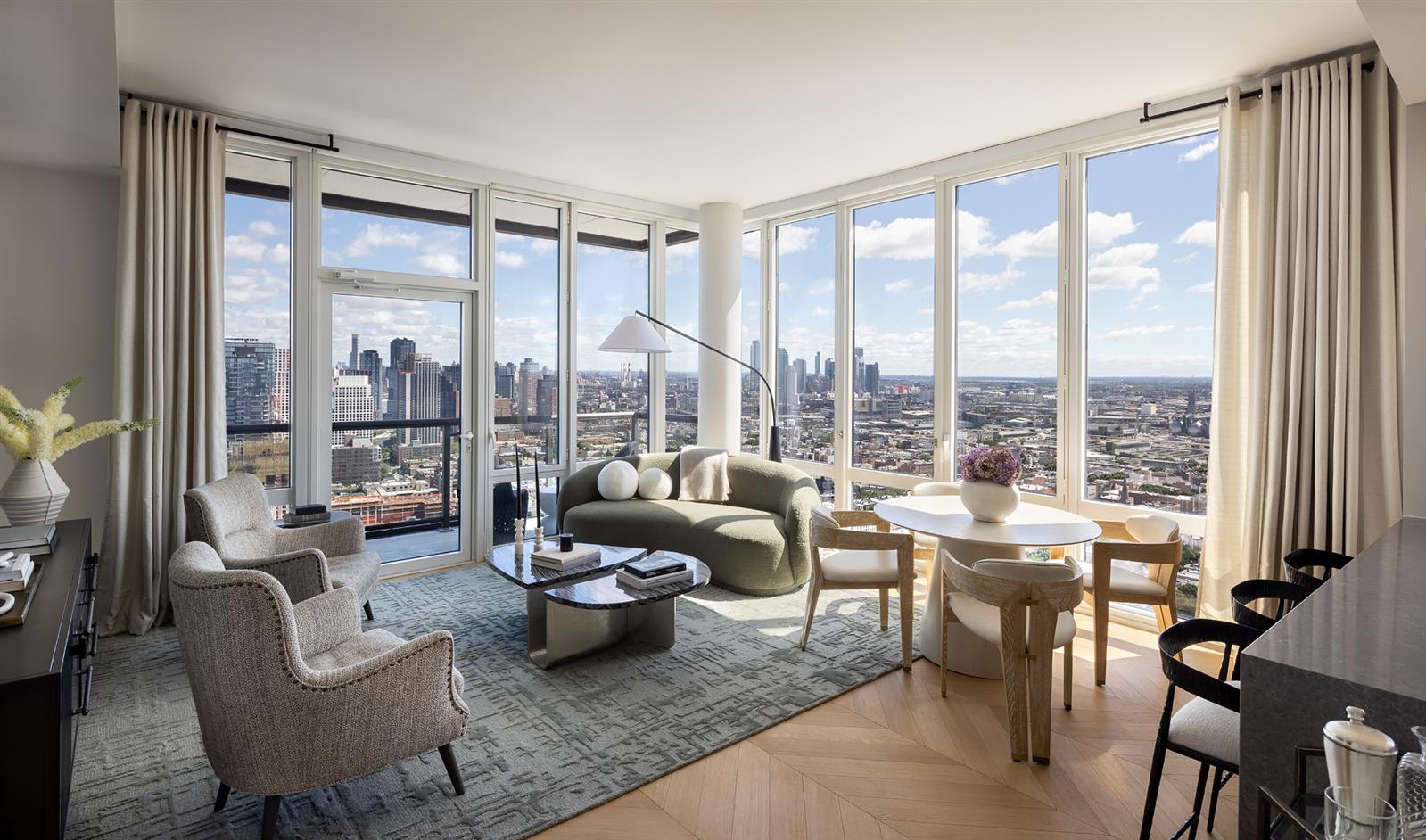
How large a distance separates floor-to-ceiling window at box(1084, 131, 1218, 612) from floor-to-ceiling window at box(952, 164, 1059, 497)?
9.2 inches

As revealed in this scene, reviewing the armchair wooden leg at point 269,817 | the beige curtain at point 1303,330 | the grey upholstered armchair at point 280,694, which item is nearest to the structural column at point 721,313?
the beige curtain at point 1303,330

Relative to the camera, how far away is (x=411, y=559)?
192 inches

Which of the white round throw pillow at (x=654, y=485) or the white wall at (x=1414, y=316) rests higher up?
the white wall at (x=1414, y=316)

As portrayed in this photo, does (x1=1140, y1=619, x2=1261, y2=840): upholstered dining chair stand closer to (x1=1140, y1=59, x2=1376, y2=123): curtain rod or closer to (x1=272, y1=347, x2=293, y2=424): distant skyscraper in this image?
(x1=1140, y1=59, x2=1376, y2=123): curtain rod

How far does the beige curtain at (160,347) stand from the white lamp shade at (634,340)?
222 centimetres

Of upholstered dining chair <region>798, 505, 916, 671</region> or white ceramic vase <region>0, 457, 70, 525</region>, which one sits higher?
white ceramic vase <region>0, 457, 70, 525</region>

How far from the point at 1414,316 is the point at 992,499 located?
1748 mm

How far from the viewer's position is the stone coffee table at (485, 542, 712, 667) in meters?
3.14

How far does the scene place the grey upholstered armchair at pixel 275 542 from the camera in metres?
3.04

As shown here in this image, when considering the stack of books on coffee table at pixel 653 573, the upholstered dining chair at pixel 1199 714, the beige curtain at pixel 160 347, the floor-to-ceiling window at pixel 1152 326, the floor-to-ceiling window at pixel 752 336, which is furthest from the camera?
the floor-to-ceiling window at pixel 752 336

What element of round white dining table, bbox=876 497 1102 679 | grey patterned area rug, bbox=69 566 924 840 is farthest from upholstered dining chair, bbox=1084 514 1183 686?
grey patterned area rug, bbox=69 566 924 840

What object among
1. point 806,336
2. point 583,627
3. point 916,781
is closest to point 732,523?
point 583,627

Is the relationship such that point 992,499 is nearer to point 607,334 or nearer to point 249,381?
point 607,334

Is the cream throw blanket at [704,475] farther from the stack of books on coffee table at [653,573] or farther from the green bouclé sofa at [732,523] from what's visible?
the stack of books on coffee table at [653,573]
